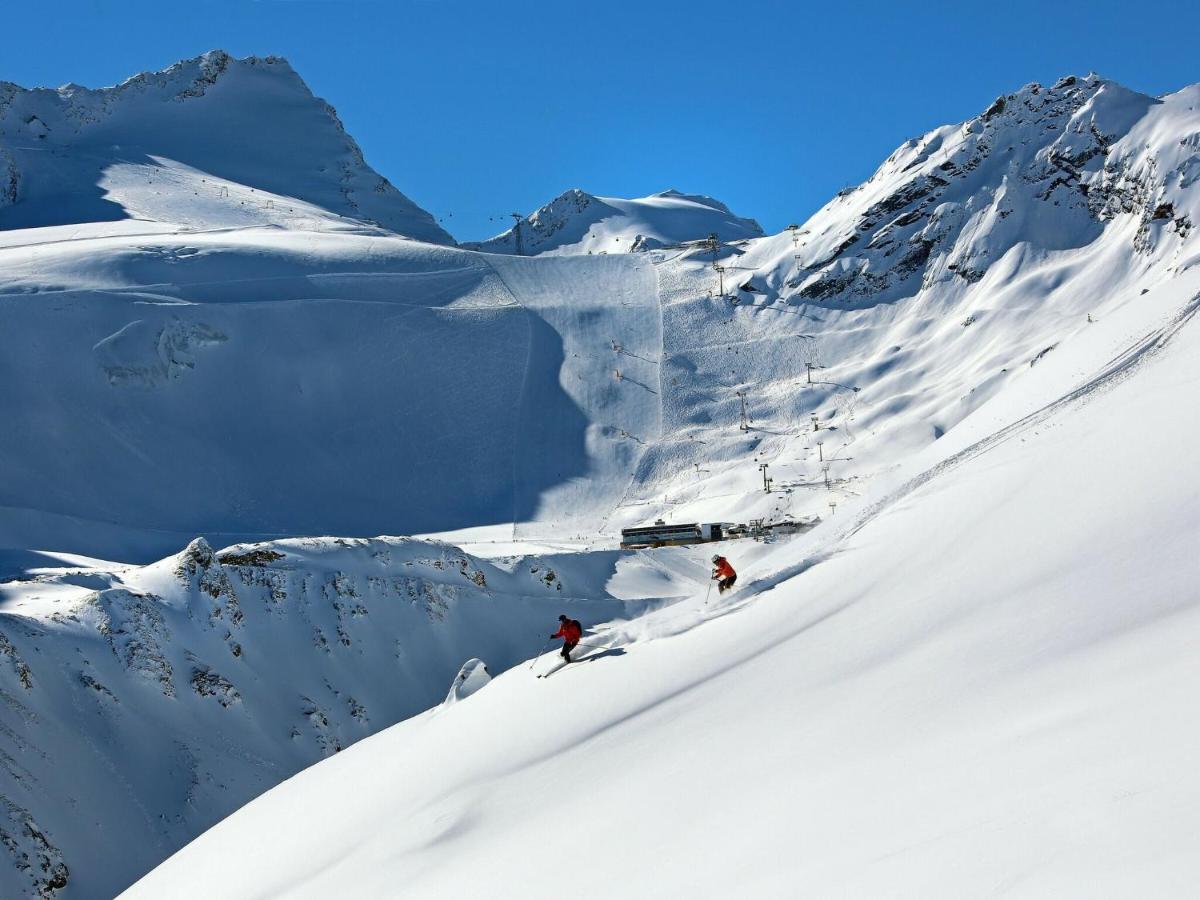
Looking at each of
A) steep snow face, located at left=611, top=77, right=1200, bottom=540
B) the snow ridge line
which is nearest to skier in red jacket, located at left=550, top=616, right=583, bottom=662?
the snow ridge line

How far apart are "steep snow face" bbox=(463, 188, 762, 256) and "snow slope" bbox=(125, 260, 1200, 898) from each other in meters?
113

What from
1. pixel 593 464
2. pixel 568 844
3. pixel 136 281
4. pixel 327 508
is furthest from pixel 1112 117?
pixel 568 844

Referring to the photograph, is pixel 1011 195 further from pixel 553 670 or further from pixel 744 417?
pixel 553 670

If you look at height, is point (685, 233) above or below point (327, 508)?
above

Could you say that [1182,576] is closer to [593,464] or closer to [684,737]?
[684,737]

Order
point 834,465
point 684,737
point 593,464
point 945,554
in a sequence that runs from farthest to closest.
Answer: point 593,464, point 834,465, point 945,554, point 684,737

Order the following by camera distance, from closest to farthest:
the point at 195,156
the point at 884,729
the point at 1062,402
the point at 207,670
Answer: the point at 884,729
the point at 1062,402
the point at 207,670
the point at 195,156

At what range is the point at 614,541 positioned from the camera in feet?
180

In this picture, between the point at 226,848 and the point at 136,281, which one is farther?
the point at 136,281

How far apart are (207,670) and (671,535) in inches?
859

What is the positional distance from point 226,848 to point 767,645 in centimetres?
810

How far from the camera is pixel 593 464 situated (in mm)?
65062

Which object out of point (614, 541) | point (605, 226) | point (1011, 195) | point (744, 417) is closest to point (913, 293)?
point (1011, 195)

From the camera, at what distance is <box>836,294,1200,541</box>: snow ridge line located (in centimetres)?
2003
